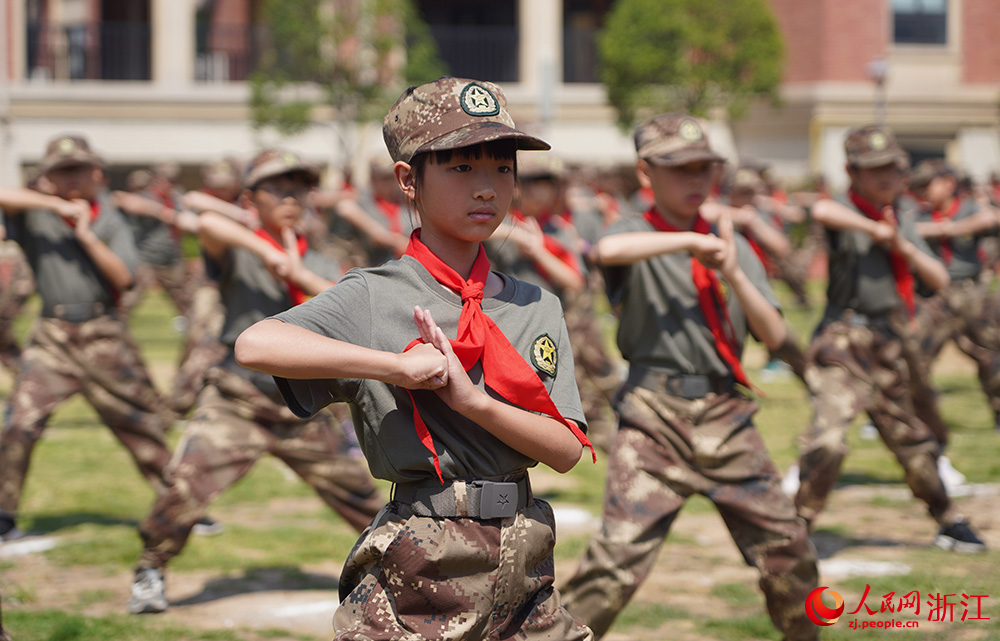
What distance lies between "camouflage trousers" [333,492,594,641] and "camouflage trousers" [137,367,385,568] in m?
2.70

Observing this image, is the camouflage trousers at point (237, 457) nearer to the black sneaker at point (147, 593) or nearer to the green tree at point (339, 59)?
the black sneaker at point (147, 593)

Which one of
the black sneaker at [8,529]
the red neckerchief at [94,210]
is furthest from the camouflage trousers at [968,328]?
the black sneaker at [8,529]

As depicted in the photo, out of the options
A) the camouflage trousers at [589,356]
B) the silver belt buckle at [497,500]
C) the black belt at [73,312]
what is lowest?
the camouflage trousers at [589,356]

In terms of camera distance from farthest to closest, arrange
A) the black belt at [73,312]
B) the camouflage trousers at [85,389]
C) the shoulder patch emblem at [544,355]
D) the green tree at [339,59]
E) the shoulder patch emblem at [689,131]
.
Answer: the green tree at [339,59] → the black belt at [73,312] → the camouflage trousers at [85,389] → the shoulder patch emblem at [689,131] → the shoulder patch emblem at [544,355]

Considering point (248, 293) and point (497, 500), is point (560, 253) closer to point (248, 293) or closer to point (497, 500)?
point (248, 293)

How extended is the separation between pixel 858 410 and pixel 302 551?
11.0 feet

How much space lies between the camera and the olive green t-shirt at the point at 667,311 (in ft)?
15.8

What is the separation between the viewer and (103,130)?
94.7ft

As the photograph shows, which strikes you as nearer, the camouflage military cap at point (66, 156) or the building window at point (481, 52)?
the camouflage military cap at point (66, 156)

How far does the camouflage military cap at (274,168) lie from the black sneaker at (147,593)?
1.99m

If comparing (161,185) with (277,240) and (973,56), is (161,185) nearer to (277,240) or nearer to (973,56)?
(277,240)

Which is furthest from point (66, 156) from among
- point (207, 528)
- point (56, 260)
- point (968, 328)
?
point (968, 328)

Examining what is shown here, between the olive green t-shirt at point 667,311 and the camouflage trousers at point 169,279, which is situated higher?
the olive green t-shirt at point 667,311

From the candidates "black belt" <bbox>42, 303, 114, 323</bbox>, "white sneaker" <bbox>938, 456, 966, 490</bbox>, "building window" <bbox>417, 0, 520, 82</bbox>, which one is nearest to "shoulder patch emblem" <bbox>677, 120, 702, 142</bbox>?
"black belt" <bbox>42, 303, 114, 323</bbox>
